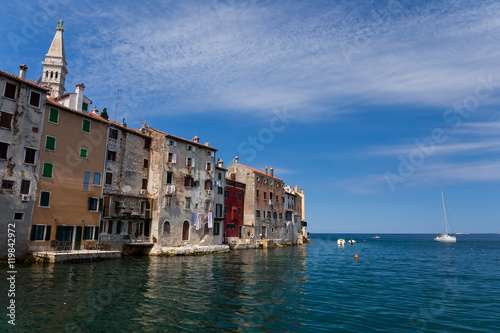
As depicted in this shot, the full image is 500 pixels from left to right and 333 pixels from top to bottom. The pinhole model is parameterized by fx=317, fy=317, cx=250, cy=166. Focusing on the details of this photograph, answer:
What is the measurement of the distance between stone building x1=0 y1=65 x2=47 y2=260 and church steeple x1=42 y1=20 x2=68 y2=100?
50113 mm

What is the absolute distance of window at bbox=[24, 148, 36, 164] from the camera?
91.0 ft

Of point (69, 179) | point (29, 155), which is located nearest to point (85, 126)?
point (69, 179)

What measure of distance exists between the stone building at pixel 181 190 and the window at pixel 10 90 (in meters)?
16.9

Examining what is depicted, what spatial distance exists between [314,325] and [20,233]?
1016 inches

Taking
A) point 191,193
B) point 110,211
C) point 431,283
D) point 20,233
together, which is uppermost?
point 191,193

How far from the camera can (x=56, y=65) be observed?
73.2 meters

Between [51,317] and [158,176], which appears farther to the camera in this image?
[158,176]

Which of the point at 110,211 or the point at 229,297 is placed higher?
the point at 110,211

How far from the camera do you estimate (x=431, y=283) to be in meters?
23.8

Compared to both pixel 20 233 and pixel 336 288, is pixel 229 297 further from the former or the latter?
pixel 20 233

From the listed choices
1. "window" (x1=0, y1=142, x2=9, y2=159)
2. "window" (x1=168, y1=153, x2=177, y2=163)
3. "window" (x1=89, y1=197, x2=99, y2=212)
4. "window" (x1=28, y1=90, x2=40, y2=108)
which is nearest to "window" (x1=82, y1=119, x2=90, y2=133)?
"window" (x1=28, y1=90, x2=40, y2=108)

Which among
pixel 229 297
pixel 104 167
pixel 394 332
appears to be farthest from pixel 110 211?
pixel 394 332

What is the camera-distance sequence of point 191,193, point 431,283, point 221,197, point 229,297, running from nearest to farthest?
point 229,297 < point 431,283 < point 191,193 < point 221,197

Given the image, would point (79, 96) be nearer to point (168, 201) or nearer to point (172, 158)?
point (172, 158)
